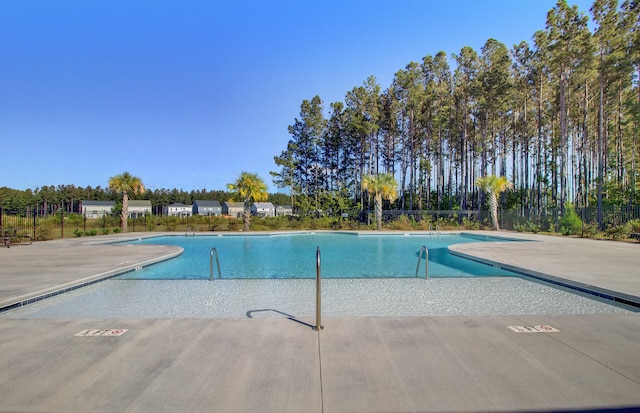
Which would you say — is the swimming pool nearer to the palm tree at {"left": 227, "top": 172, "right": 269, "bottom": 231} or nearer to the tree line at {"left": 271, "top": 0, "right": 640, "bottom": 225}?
the palm tree at {"left": 227, "top": 172, "right": 269, "bottom": 231}

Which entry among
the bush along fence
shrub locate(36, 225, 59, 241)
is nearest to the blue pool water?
shrub locate(36, 225, 59, 241)

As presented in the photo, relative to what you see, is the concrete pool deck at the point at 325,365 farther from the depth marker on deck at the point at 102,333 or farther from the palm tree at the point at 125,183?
the palm tree at the point at 125,183

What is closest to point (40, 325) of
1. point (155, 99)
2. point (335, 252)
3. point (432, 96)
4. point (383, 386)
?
point (383, 386)

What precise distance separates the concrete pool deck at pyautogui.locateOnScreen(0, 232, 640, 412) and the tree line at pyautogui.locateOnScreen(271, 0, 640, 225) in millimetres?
20507

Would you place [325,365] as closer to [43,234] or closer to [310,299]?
[310,299]

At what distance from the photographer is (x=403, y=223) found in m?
25.5

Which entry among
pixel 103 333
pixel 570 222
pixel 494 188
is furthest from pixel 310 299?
pixel 494 188

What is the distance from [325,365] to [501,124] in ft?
106

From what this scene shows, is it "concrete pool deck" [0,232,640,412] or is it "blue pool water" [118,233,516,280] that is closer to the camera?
"concrete pool deck" [0,232,640,412]

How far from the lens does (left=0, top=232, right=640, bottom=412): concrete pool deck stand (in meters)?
2.32

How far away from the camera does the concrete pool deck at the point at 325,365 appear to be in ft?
7.61

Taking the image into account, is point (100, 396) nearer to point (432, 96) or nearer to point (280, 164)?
point (432, 96)

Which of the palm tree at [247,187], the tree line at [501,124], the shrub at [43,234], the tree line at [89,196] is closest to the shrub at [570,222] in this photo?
the tree line at [501,124]

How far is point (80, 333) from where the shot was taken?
371cm
